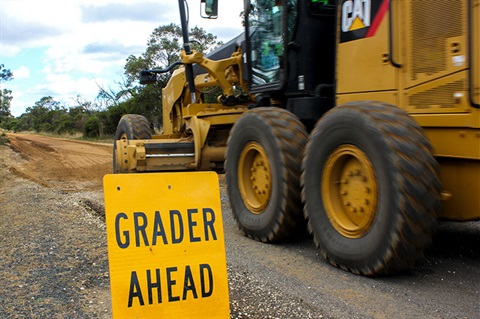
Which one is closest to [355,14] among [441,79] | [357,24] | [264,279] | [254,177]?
[357,24]

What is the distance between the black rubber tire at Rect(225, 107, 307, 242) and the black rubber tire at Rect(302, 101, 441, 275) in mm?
884

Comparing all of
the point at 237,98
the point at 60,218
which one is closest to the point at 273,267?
the point at 60,218

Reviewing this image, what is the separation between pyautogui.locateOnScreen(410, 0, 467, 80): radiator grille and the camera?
424 cm

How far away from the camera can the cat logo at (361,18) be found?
485 cm

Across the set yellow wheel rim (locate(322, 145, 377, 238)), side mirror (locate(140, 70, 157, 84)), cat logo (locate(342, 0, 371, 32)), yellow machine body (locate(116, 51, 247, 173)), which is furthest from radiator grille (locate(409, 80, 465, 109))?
side mirror (locate(140, 70, 157, 84))

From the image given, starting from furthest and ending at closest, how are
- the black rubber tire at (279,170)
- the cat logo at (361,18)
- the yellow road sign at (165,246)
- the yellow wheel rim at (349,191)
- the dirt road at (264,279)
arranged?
the black rubber tire at (279,170) → the cat logo at (361,18) → the yellow wheel rim at (349,191) → the dirt road at (264,279) → the yellow road sign at (165,246)

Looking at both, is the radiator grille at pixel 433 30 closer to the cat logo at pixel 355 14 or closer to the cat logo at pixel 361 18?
the cat logo at pixel 361 18

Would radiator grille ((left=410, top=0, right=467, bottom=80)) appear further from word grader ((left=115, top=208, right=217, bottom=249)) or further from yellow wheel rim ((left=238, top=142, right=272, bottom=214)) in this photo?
word grader ((left=115, top=208, right=217, bottom=249))

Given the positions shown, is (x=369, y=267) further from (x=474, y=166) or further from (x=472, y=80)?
(x=472, y=80)

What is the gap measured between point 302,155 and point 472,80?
1866 millimetres

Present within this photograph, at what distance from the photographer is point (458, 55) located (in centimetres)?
421

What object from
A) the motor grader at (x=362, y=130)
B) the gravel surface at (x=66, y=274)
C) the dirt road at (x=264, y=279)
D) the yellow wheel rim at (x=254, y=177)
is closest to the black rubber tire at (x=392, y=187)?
the motor grader at (x=362, y=130)

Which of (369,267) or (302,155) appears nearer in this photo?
(369,267)

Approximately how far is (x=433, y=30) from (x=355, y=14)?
3.07 feet
